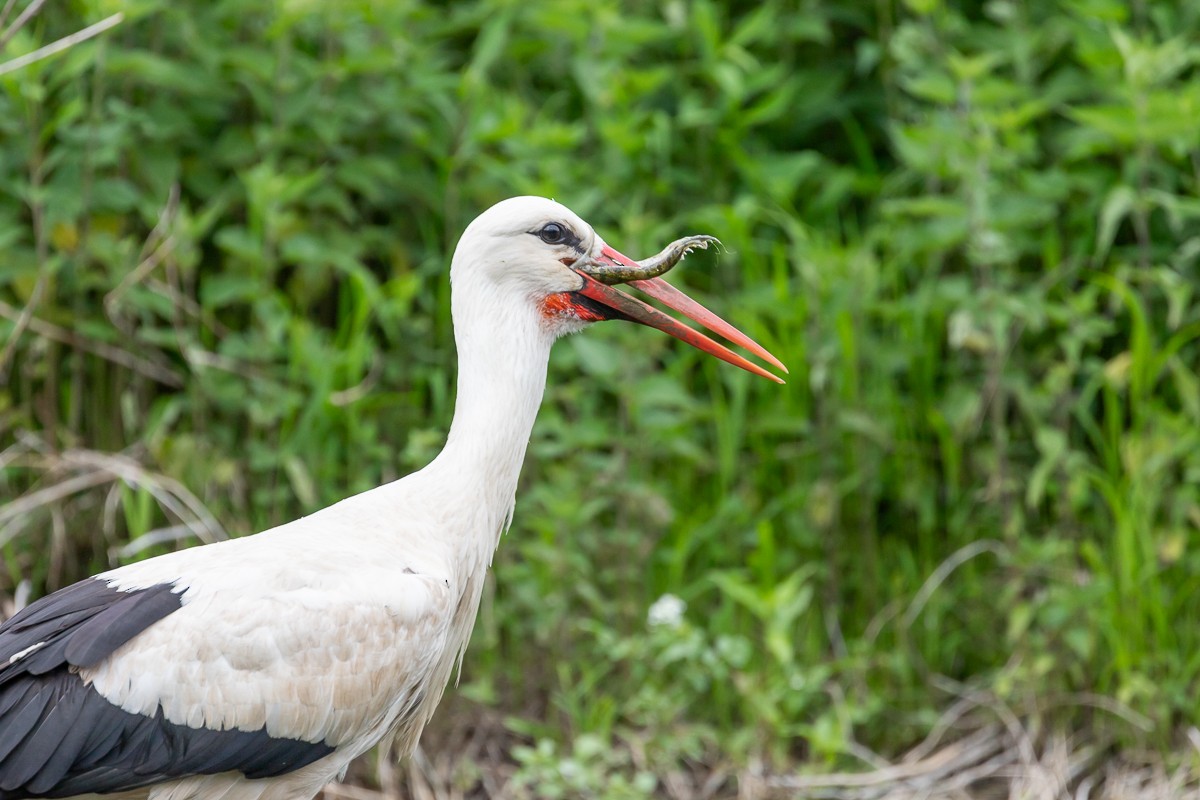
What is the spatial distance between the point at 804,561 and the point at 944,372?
811 millimetres

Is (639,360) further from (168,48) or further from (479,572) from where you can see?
(168,48)

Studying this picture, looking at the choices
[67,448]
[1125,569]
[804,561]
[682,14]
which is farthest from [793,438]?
[67,448]

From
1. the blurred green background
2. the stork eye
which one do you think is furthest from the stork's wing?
the blurred green background

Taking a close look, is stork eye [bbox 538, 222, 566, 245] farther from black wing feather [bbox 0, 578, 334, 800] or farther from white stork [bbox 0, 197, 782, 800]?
black wing feather [bbox 0, 578, 334, 800]

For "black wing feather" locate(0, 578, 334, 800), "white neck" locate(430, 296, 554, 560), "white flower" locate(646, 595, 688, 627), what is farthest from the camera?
"white flower" locate(646, 595, 688, 627)

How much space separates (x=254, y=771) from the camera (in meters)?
3.23

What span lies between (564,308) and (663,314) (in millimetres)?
223

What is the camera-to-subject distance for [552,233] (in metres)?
3.42

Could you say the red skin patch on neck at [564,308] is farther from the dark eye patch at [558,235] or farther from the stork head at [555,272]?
the dark eye patch at [558,235]

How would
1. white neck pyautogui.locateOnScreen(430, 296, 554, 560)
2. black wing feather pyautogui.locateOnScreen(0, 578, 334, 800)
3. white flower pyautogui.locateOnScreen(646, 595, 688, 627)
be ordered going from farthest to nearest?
white flower pyautogui.locateOnScreen(646, 595, 688, 627) < white neck pyautogui.locateOnScreen(430, 296, 554, 560) < black wing feather pyautogui.locateOnScreen(0, 578, 334, 800)

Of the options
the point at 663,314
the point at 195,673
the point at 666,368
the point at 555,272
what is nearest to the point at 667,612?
the point at 666,368

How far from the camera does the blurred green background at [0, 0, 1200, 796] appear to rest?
4.64 metres

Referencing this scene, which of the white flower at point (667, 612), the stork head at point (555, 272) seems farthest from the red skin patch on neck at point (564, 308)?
the white flower at point (667, 612)

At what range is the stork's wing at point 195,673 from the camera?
3.08 metres
